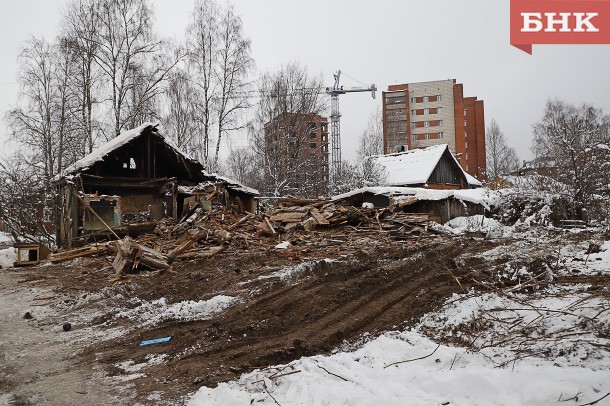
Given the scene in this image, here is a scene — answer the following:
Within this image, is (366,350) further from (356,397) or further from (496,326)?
(496,326)

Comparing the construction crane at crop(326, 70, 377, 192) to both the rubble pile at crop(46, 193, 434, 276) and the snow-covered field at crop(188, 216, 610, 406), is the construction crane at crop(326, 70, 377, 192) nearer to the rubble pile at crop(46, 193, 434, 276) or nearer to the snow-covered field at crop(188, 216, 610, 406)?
the rubble pile at crop(46, 193, 434, 276)

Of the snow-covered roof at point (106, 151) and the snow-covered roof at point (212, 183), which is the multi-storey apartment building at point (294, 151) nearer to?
the snow-covered roof at point (212, 183)

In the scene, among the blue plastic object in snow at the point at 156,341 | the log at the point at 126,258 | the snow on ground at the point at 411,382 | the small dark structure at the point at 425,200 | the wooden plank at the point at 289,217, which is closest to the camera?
the snow on ground at the point at 411,382

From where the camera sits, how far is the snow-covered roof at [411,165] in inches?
1148

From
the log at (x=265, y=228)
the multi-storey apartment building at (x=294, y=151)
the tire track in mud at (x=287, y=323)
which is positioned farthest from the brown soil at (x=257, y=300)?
the multi-storey apartment building at (x=294, y=151)

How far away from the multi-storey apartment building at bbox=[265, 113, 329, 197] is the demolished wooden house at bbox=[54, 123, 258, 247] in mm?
10627

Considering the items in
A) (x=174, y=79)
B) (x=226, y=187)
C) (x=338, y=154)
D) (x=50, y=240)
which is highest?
(x=174, y=79)

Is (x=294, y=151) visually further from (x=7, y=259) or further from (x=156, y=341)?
(x=156, y=341)

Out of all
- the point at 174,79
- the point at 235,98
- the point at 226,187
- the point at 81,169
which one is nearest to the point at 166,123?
the point at 174,79

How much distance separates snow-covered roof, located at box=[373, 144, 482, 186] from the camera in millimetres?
29156

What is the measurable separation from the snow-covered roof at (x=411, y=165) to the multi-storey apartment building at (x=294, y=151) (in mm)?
5589

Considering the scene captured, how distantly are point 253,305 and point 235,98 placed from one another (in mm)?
22248

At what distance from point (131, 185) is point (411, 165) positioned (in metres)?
22.0

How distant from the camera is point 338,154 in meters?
45.1
